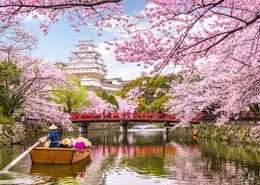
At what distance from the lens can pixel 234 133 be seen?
25.4m

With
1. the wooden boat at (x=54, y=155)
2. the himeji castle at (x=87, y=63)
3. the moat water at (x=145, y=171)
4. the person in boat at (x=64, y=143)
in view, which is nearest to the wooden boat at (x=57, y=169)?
the moat water at (x=145, y=171)

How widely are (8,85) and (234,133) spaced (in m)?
16.4

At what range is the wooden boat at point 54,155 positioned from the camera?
14.3 metres

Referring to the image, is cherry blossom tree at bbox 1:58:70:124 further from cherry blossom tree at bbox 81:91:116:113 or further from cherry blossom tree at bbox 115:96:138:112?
cherry blossom tree at bbox 115:96:138:112

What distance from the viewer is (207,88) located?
23.1m

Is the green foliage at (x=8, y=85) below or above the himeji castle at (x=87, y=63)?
below

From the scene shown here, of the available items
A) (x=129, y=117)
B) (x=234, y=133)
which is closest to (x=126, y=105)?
(x=129, y=117)

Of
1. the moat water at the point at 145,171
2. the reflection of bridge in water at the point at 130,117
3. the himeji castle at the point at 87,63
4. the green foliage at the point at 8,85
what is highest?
the himeji castle at the point at 87,63

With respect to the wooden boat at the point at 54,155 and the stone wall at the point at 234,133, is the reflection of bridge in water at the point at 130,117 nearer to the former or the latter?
the stone wall at the point at 234,133

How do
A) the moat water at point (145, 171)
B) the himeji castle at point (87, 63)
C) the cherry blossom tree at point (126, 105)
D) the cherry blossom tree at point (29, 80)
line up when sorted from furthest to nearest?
the himeji castle at point (87, 63)
the cherry blossom tree at point (126, 105)
the cherry blossom tree at point (29, 80)
the moat water at point (145, 171)

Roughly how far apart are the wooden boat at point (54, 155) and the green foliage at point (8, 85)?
910 centimetres

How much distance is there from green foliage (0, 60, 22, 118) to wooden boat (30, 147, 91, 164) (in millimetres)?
9096

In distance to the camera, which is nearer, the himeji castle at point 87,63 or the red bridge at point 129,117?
the red bridge at point 129,117

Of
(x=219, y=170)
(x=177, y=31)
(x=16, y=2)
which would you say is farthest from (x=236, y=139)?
(x=16, y=2)
